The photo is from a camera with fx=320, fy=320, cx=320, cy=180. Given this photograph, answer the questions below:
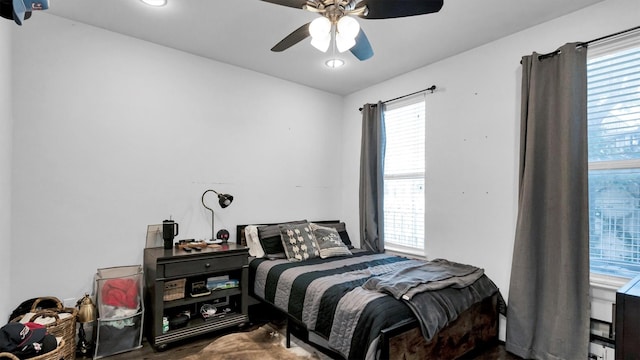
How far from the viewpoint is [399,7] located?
1717 millimetres

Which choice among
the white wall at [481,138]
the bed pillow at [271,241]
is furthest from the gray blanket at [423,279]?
the bed pillow at [271,241]

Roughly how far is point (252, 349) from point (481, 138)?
2720 millimetres

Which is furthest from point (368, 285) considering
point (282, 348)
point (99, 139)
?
point (99, 139)

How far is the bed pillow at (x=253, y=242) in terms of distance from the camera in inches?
132

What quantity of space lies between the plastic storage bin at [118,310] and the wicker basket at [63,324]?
0.16 metres

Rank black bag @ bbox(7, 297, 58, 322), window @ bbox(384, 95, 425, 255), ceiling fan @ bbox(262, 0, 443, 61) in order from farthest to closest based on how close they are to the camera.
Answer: window @ bbox(384, 95, 425, 255), black bag @ bbox(7, 297, 58, 322), ceiling fan @ bbox(262, 0, 443, 61)

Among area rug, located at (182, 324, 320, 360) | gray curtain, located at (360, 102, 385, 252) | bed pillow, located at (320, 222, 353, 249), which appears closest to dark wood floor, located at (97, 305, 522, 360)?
area rug, located at (182, 324, 320, 360)

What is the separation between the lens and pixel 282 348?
2.62 metres

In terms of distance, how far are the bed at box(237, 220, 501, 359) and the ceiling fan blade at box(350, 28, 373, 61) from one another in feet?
5.47

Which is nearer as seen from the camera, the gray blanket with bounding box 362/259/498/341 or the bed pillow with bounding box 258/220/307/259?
the gray blanket with bounding box 362/259/498/341

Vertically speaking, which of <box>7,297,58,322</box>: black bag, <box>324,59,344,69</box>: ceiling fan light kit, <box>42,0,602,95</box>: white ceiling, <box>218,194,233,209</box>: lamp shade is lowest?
<box>7,297,58,322</box>: black bag

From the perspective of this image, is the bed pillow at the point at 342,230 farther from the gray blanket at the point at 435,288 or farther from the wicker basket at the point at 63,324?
the wicker basket at the point at 63,324

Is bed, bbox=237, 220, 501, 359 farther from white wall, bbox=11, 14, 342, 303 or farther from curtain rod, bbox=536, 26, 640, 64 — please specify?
curtain rod, bbox=536, 26, 640, 64

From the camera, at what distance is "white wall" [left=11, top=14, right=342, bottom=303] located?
2.50m
